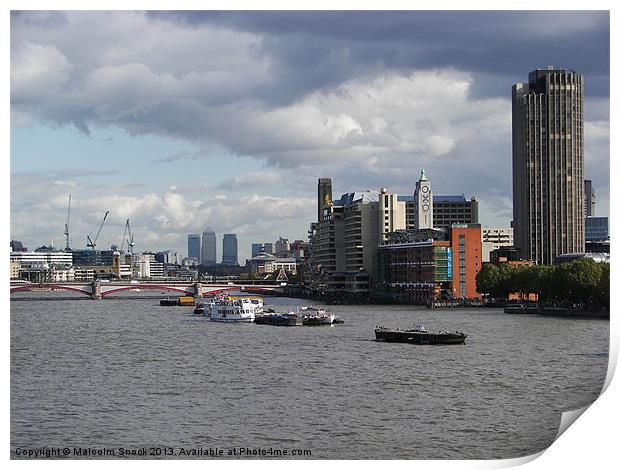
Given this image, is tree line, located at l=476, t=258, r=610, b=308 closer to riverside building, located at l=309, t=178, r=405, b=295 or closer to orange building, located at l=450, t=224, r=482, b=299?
orange building, located at l=450, t=224, r=482, b=299

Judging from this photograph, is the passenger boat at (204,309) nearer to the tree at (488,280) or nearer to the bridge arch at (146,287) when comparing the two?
the bridge arch at (146,287)

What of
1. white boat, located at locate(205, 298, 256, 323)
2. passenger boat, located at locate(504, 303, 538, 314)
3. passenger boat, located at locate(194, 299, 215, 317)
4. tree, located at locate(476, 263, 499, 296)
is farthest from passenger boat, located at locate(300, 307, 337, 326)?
tree, located at locate(476, 263, 499, 296)

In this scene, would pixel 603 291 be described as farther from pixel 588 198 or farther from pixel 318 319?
pixel 588 198

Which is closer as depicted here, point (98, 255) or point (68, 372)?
point (68, 372)

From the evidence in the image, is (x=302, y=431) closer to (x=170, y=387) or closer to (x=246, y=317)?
(x=170, y=387)

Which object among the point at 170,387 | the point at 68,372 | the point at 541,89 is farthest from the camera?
the point at 541,89

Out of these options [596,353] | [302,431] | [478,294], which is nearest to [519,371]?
[596,353]

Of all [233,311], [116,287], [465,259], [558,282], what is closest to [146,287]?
[116,287]
